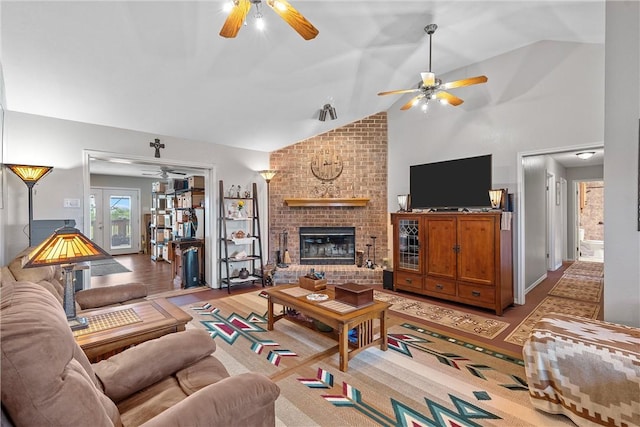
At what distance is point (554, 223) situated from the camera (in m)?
6.01

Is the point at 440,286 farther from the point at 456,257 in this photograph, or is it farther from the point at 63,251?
the point at 63,251

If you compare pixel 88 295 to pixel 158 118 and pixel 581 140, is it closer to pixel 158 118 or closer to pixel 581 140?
pixel 158 118

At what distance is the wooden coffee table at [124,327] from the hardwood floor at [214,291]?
6.98 ft

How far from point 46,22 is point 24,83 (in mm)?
940

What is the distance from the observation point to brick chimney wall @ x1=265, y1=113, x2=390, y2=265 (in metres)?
5.18

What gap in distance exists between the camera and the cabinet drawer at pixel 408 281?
4.19 meters

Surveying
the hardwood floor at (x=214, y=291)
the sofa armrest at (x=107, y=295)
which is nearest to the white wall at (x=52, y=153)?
the sofa armrest at (x=107, y=295)

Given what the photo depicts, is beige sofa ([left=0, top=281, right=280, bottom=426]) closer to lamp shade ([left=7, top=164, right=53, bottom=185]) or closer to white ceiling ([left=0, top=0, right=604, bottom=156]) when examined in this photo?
white ceiling ([left=0, top=0, right=604, bottom=156])

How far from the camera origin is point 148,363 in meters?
1.40

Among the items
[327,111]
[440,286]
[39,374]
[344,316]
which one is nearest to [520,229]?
[440,286]

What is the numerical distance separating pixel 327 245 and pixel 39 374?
4.74 meters

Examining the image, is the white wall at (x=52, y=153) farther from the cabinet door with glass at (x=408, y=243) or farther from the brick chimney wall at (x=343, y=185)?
the cabinet door with glass at (x=408, y=243)

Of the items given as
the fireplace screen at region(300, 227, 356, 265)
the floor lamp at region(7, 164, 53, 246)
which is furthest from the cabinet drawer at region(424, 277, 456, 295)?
the floor lamp at region(7, 164, 53, 246)

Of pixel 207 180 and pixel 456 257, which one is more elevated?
pixel 207 180
